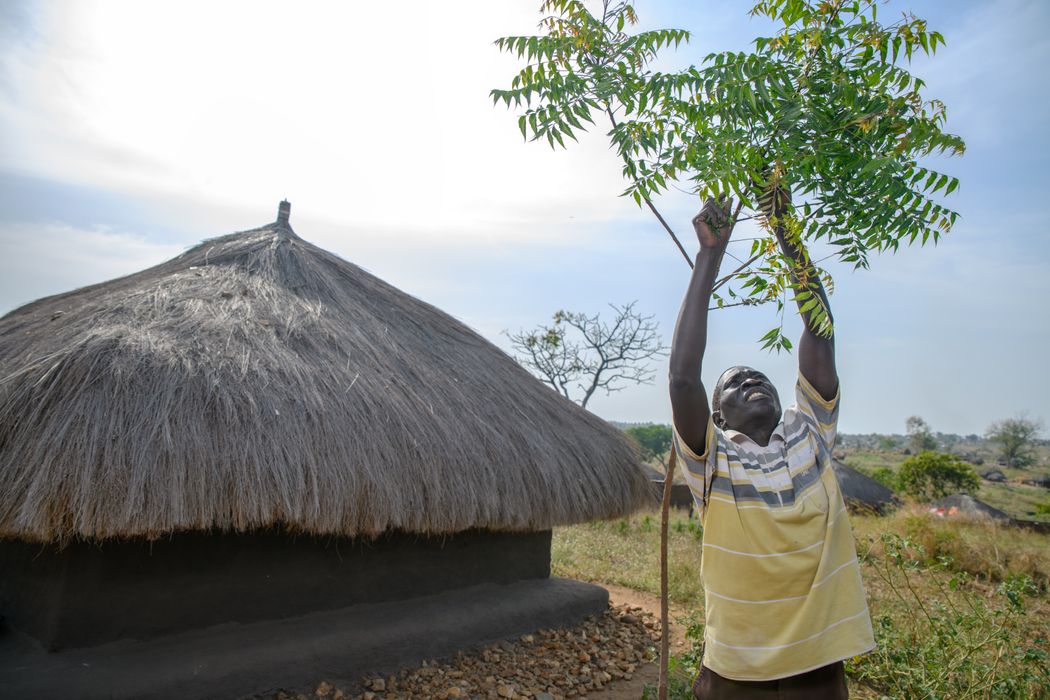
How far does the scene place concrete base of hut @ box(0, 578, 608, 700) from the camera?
3.22 metres

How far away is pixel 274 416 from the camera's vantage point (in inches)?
148

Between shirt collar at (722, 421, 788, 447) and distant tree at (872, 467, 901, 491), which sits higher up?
shirt collar at (722, 421, 788, 447)

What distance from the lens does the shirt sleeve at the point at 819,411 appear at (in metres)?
1.89

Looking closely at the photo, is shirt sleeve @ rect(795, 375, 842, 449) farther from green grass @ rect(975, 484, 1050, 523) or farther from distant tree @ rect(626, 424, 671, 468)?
distant tree @ rect(626, 424, 671, 468)

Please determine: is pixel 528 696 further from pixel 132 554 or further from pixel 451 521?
pixel 132 554

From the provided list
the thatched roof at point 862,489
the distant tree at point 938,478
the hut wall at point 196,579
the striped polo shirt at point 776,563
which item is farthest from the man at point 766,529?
the distant tree at point 938,478

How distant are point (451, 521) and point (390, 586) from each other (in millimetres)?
640

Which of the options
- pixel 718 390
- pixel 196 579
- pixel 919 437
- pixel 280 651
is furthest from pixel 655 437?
pixel 718 390

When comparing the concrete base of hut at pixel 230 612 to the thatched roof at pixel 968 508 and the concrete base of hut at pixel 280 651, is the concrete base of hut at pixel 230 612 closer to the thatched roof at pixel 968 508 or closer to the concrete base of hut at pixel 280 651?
the concrete base of hut at pixel 280 651

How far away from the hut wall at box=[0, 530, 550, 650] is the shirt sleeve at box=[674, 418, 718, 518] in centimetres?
287

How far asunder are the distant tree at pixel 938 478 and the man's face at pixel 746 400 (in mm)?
14106

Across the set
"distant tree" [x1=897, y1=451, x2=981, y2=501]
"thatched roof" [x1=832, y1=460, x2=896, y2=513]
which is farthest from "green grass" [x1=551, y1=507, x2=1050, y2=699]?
"distant tree" [x1=897, y1=451, x2=981, y2=501]

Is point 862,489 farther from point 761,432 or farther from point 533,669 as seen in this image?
point 761,432

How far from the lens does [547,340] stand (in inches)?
617
